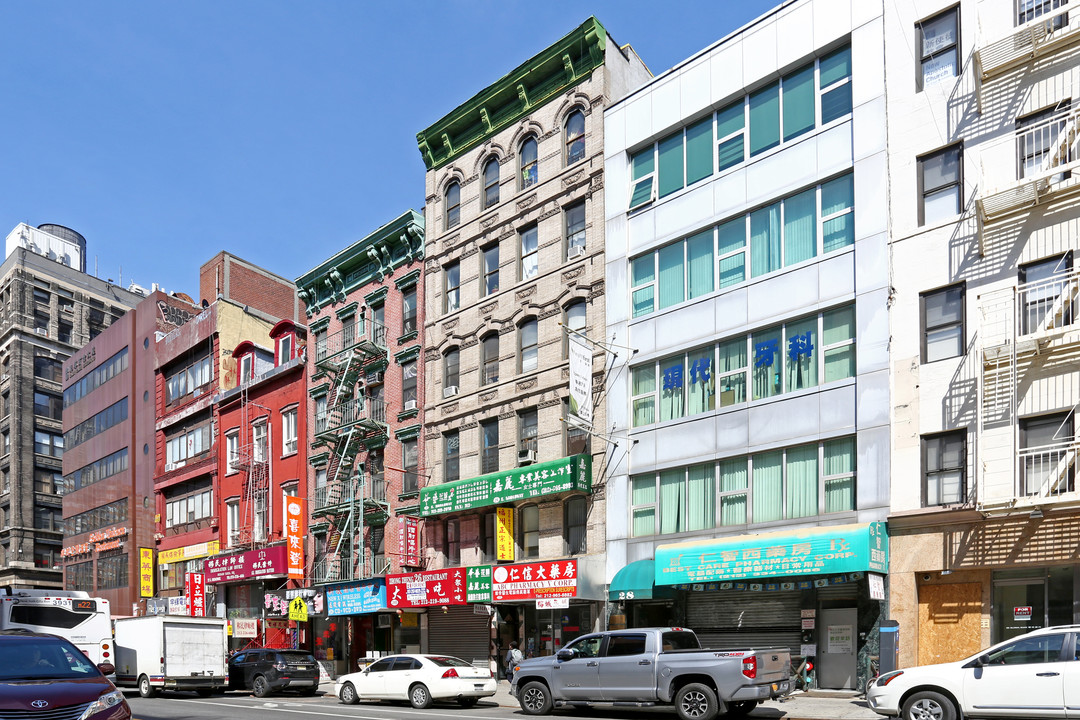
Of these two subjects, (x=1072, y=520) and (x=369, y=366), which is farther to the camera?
(x=369, y=366)

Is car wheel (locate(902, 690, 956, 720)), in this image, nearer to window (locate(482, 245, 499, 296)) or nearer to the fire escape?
window (locate(482, 245, 499, 296))

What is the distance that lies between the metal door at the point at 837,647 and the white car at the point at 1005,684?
7961 mm

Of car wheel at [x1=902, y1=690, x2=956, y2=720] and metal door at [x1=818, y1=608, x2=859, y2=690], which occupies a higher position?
car wheel at [x1=902, y1=690, x2=956, y2=720]

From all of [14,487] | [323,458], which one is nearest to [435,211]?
[323,458]

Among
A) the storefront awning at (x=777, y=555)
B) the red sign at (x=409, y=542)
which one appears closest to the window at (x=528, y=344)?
the red sign at (x=409, y=542)

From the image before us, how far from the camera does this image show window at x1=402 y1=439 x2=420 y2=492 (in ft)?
117

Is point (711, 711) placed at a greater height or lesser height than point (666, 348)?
lesser

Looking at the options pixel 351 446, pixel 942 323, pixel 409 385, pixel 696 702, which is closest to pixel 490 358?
pixel 409 385

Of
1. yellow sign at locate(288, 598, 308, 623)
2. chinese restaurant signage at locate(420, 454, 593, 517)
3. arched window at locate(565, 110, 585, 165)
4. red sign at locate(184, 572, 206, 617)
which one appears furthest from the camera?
red sign at locate(184, 572, 206, 617)

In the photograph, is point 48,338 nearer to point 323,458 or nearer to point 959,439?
point 323,458

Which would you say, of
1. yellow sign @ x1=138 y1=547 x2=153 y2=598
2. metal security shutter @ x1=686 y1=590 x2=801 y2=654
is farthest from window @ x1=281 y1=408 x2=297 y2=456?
metal security shutter @ x1=686 y1=590 x2=801 y2=654

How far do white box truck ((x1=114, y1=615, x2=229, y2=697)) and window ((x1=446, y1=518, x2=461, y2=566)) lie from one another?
757 cm

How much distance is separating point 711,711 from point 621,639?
2.52m

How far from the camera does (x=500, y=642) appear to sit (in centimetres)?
3075
